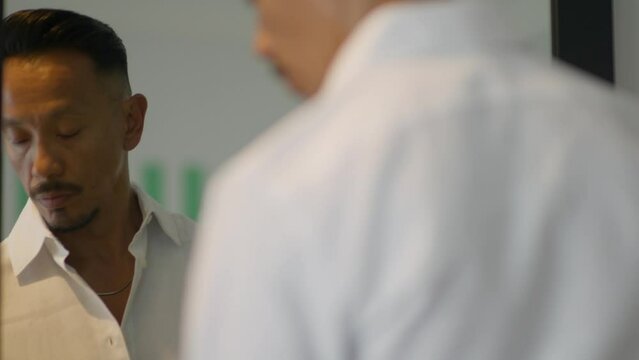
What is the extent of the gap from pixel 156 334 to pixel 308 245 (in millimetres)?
1023

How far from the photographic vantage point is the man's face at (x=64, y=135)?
1.61 metres

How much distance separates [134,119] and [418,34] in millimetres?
1114

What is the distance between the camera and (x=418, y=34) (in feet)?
2.21

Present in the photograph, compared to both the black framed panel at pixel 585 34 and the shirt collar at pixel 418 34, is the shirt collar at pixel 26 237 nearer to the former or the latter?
the black framed panel at pixel 585 34

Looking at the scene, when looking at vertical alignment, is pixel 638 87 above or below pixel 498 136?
below

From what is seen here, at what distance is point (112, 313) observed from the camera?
5.26ft

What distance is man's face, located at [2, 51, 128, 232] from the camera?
161 centimetres

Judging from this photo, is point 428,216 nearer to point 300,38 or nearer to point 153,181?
point 300,38

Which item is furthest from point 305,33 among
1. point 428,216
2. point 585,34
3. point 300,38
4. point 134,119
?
point 585,34

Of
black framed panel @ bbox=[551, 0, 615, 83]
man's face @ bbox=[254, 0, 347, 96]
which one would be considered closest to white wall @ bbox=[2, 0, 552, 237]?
black framed panel @ bbox=[551, 0, 615, 83]

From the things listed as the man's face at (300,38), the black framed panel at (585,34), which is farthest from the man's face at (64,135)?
the man's face at (300,38)

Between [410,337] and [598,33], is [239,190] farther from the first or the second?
[598,33]

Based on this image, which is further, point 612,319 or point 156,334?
point 156,334

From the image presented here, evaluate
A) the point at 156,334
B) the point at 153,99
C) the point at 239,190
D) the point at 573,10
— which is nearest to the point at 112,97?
the point at 153,99
